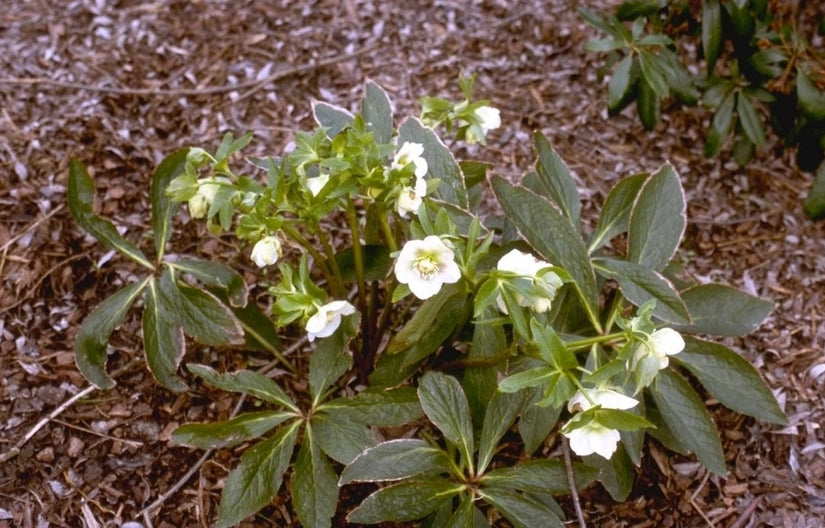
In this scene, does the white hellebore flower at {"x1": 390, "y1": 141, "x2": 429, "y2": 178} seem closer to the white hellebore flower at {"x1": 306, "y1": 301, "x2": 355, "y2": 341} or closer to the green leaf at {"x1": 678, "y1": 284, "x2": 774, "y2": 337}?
the white hellebore flower at {"x1": 306, "y1": 301, "x2": 355, "y2": 341}

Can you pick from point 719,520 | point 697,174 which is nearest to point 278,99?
point 697,174

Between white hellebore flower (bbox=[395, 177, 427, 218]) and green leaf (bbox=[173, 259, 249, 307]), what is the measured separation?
53cm

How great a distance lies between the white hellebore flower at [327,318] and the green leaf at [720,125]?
136 centimetres

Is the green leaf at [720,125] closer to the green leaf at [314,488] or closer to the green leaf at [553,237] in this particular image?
the green leaf at [553,237]

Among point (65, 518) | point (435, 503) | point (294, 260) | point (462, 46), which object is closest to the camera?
point (435, 503)

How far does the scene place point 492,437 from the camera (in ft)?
5.04

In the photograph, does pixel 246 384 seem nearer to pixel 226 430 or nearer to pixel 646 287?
pixel 226 430

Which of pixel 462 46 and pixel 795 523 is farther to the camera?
pixel 462 46

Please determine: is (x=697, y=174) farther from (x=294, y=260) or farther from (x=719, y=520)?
(x=294, y=260)

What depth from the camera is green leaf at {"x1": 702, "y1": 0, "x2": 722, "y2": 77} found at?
2.16 meters

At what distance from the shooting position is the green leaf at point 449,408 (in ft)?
4.93

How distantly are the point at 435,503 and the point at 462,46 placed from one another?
1.75 m

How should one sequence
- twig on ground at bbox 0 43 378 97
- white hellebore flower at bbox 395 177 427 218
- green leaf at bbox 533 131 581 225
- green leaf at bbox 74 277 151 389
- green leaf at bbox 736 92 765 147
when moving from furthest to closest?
twig on ground at bbox 0 43 378 97
green leaf at bbox 736 92 765 147
green leaf at bbox 533 131 581 225
green leaf at bbox 74 277 151 389
white hellebore flower at bbox 395 177 427 218

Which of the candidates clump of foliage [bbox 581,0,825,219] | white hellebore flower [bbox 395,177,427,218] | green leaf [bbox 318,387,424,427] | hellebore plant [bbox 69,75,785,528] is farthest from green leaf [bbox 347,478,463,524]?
clump of foliage [bbox 581,0,825,219]
